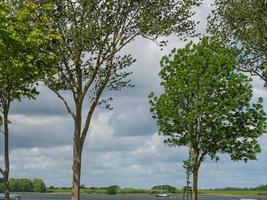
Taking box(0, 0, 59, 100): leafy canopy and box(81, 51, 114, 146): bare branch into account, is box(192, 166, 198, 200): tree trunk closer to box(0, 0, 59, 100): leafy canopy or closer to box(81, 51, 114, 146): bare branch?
box(81, 51, 114, 146): bare branch

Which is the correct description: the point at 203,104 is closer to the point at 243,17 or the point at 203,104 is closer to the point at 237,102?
the point at 237,102

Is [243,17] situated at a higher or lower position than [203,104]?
higher

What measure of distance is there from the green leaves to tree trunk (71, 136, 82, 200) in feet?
35.6

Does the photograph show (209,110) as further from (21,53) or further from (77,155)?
(21,53)

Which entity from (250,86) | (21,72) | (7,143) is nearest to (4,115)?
(7,143)

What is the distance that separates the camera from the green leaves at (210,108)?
165 ft

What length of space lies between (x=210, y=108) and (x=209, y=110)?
0.58 ft

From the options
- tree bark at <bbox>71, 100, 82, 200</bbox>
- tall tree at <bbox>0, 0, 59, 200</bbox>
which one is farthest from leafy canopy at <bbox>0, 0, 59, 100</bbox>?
tree bark at <bbox>71, 100, 82, 200</bbox>

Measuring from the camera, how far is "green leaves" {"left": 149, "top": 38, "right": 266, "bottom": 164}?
50.2 m

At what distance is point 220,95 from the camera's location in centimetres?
5122

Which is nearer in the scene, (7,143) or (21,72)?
(21,72)

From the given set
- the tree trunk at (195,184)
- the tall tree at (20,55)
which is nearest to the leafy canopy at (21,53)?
the tall tree at (20,55)

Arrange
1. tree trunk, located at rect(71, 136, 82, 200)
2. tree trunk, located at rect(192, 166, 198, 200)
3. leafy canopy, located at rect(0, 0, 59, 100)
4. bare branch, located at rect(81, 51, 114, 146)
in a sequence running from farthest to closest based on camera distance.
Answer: tree trunk, located at rect(192, 166, 198, 200), bare branch, located at rect(81, 51, 114, 146), tree trunk, located at rect(71, 136, 82, 200), leafy canopy, located at rect(0, 0, 59, 100)

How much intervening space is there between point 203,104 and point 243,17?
27.8 ft
